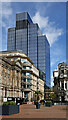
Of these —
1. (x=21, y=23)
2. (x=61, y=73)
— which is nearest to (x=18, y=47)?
(x=21, y=23)

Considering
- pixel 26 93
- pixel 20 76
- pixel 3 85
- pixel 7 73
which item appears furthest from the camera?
pixel 26 93

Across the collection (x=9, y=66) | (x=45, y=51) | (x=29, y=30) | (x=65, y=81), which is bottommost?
(x=65, y=81)

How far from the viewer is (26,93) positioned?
93812 mm

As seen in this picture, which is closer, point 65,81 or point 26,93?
point 65,81

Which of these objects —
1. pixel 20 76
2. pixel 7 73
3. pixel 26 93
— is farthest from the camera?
pixel 26 93

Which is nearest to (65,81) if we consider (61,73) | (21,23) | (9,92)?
(61,73)

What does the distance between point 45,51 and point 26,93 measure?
325ft

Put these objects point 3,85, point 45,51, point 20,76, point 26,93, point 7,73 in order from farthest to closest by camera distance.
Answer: point 45,51
point 26,93
point 20,76
point 7,73
point 3,85

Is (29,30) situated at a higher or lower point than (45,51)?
higher

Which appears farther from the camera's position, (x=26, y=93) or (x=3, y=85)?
(x=26, y=93)

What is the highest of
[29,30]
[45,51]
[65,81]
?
[29,30]

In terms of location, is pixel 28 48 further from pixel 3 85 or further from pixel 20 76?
pixel 3 85

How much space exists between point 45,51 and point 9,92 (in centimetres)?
12160

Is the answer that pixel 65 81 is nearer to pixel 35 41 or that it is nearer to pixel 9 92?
pixel 9 92
